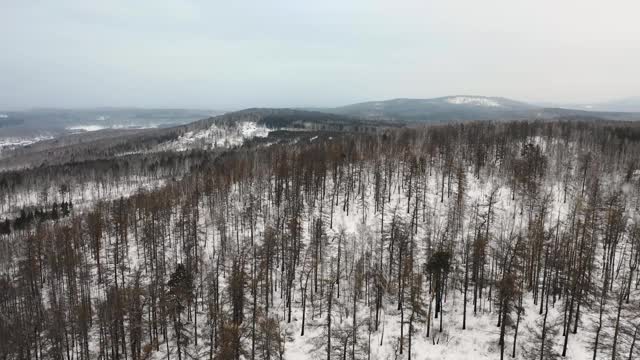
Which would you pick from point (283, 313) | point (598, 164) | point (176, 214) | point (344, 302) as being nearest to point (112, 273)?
point (176, 214)

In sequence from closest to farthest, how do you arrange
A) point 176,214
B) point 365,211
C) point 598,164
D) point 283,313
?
point 283,313
point 365,211
point 176,214
point 598,164

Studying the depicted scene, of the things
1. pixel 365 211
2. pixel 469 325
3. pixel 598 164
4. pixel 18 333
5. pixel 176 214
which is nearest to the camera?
pixel 18 333

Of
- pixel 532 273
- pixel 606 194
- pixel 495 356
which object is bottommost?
pixel 495 356

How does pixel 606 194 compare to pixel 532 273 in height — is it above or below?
above

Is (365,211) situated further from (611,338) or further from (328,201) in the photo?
(611,338)

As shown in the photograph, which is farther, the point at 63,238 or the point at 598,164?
the point at 598,164

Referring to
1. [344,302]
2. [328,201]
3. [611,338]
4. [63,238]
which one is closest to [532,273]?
[611,338]

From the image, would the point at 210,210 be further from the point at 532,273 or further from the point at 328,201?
the point at 532,273
